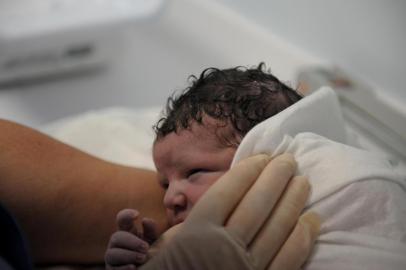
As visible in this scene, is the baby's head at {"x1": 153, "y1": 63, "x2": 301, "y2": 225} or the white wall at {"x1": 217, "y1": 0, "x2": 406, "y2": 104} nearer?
the baby's head at {"x1": 153, "y1": 63, "x2": 301, "y2": 225}

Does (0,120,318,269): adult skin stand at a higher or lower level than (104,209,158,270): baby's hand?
lower

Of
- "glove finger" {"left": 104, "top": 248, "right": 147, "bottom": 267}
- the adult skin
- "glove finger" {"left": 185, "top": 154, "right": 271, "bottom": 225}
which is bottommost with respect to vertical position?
the adult skin

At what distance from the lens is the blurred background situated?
1235 mm

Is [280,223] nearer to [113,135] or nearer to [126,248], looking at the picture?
[126,248]

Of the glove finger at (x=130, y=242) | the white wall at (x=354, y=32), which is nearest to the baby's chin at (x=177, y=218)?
the glove finger at (x=130, y=242)

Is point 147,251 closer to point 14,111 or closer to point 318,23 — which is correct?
point 318,23

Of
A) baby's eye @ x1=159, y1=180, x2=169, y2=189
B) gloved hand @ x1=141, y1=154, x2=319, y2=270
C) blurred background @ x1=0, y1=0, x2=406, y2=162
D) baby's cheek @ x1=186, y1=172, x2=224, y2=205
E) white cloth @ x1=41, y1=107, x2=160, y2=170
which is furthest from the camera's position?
blurred background @ x1=0, y1=0, x2=406, y2=162

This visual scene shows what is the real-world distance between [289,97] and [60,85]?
121 centimetres

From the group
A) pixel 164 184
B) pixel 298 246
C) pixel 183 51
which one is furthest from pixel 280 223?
pixel 183 51

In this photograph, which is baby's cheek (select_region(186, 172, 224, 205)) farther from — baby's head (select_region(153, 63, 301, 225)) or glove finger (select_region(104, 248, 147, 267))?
glove finger (select_region(104, 248, 147, 267))

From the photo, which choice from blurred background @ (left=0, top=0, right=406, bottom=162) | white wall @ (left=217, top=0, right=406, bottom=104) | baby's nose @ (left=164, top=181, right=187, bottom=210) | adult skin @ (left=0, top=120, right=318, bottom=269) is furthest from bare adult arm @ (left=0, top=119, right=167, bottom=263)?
white wall @ (left=217, top=0, right=406, bottom=104)

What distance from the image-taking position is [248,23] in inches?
66.8

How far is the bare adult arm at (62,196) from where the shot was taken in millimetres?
787

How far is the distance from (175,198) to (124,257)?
0.12 metres
